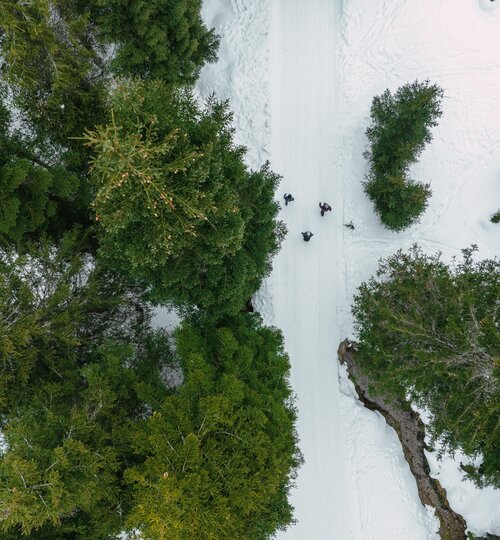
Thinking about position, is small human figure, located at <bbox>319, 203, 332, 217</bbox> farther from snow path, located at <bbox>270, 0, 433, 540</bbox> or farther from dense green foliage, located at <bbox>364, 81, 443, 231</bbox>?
dense green foliage, located at <bbox>364, 81, 443, 231</bbox>

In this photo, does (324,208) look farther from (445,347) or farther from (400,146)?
(445,347)

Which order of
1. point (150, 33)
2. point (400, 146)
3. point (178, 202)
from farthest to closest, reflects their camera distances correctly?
point (400, 146) < point (150, 33) < point (178, 202)

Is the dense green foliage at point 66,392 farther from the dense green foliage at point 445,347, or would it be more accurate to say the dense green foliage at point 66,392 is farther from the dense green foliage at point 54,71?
the dense green foliage at point 445,347


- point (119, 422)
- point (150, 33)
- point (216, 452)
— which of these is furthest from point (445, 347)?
point (150, 33)

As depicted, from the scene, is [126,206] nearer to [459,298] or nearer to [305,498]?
[459,298]

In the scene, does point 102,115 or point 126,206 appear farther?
point 102,115

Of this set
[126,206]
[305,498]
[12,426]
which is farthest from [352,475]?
[126,206]
